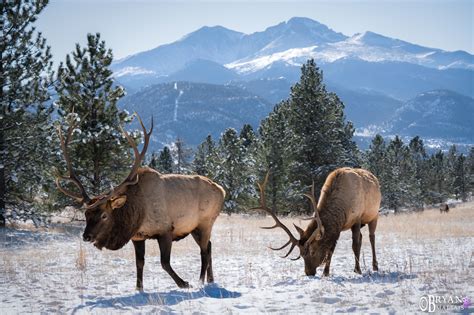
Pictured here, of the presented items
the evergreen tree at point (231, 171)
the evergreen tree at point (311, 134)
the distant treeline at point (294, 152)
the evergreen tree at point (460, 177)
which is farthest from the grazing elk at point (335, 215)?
the evergreen tree at point (460, 177)

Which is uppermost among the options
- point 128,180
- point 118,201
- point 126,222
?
point 128,180

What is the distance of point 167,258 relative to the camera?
7.75 m

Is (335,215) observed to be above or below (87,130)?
below

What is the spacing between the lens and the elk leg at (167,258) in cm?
774

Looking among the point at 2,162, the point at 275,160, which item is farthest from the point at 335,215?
the point at 275,160

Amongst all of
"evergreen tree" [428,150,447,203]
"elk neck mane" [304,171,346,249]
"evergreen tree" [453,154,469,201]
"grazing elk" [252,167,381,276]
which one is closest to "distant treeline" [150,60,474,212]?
"grazing elk" [252,167,381,276]

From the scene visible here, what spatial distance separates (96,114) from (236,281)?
14.0 m

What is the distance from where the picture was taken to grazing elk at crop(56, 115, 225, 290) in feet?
24.2

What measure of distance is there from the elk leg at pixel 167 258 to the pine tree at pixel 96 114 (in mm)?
12632

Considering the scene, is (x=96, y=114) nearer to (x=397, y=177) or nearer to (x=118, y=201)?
(x=118, y=201)

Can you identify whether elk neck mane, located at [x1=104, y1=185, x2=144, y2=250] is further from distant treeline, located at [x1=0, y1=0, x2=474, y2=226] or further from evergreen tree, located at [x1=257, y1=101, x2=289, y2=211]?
evergreen tree, located at [x1=257, y1=101, x2=289, y2=211]

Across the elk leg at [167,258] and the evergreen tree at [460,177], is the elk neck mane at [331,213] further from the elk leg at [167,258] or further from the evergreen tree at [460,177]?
the evergreen tree at [460,177]

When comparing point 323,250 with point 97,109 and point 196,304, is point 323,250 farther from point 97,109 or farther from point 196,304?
point 97,109

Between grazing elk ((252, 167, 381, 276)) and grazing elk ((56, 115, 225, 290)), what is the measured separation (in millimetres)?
1244
